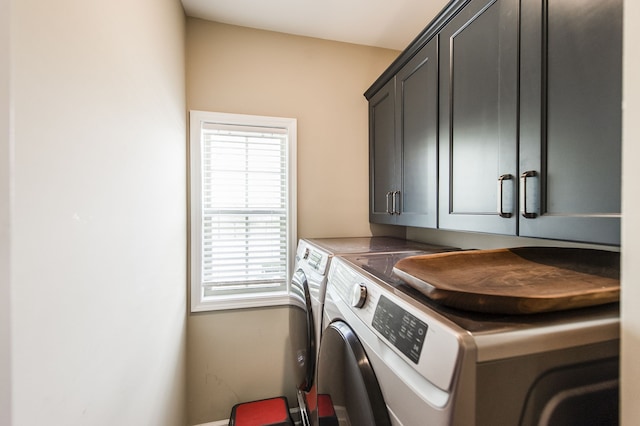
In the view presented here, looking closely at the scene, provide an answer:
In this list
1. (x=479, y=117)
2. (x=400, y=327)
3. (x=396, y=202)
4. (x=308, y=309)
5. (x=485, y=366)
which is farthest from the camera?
(x=396, y=202)

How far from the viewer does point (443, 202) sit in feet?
4.00

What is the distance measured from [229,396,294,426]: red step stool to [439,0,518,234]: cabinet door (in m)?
1.54

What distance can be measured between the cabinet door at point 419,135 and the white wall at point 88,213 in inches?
50.3

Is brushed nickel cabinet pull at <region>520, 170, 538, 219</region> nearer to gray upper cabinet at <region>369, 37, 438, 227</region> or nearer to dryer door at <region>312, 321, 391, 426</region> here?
gray upper cabinet at <region>369, 37, 438, 227</region>

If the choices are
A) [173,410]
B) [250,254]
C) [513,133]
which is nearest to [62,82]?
[513,133]

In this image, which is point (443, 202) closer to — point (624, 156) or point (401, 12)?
point (624, 156)

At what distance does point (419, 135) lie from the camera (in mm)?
1385

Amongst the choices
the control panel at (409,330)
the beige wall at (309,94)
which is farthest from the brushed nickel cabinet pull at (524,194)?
the beige wall at (309,94)

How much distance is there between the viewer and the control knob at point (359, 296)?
0.72 metres

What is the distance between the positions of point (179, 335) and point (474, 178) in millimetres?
1806

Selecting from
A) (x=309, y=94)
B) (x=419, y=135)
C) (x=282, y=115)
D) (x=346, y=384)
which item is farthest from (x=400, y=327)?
(x=309, y=94)

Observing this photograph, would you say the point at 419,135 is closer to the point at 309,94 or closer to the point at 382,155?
the point at 382,155

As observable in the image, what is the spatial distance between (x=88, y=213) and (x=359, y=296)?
0.76 metres

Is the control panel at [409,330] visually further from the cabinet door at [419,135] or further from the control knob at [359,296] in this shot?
the cabinet door at [419,135]
